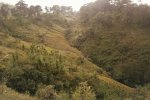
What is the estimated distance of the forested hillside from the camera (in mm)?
65500

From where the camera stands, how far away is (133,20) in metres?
109

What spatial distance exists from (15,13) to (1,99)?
3664 inches

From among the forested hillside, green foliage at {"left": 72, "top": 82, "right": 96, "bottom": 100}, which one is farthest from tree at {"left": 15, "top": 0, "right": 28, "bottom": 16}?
green foliage at {"left": 72, "top": 82, "right": 96, "bottom": 100}

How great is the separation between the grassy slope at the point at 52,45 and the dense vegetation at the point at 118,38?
4.62 m

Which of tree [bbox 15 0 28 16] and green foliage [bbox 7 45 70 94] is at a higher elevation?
tree [bbox 15 0 28 16]

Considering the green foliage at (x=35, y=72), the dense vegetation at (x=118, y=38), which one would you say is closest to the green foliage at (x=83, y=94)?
the green foliage at (x=35, y=72)

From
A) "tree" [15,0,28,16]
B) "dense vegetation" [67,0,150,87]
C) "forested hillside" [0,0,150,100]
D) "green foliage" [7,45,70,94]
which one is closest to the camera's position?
"green foliage" [7,45,70,94]

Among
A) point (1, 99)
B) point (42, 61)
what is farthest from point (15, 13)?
point (1, 99)

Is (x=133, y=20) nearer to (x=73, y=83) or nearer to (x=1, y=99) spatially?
(x=73, y=83)

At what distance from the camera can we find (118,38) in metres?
104

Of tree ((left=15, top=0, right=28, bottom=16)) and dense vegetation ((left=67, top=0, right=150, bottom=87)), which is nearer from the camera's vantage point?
dense vegetation ((left=67, top=0, right=150, bottom=87))

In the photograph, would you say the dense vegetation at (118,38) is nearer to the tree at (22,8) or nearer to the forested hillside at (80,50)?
the forested hillside at (80,50)

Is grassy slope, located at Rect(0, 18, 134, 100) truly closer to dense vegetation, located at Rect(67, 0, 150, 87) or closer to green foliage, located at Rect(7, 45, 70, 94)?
green foliage, located at Rect(7, 45, 70, 94)

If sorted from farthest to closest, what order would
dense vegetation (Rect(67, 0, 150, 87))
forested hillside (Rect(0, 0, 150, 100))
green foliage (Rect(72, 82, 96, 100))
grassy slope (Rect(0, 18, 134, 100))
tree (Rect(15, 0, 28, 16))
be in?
tree (Rect(15, 0, 28, 16))
dense vegetation (Rect(67, 0, 150, 87))
grassy slope (Rect(0, 18, 134, 100))
forested hillside (Rect(0, 0, 150, 100))
green foliage (Rect(72, 82, 96, 100))
